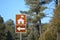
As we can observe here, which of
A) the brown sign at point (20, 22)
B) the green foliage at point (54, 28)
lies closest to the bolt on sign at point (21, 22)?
the brown sign at point (20, 22)

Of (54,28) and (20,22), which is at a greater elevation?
(20,22)

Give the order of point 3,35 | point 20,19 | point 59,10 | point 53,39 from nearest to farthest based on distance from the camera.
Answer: point 20,19 → point 59,10 → point 53,39 → point 3,35

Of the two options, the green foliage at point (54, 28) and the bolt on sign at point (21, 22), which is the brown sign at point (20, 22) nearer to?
the bolt on sign at point (21, 22)

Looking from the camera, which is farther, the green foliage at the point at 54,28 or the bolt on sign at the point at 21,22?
the green foliage at the point at 54,28

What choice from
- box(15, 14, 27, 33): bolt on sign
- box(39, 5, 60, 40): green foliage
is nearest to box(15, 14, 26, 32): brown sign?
box(15, 14, 27, 33): bolt on sign

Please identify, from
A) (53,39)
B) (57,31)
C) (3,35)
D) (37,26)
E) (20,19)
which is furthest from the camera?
(3,35)

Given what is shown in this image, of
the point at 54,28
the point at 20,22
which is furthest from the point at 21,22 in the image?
the point at 54,28

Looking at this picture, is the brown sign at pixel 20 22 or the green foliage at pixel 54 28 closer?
the brown sign at pixel 20 22

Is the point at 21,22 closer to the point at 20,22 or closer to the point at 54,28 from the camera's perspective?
the point at 20,22

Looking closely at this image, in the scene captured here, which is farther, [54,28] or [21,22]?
[54,28]

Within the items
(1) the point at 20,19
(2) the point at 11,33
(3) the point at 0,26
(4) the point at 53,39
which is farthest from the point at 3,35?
(1) the point at 20,19

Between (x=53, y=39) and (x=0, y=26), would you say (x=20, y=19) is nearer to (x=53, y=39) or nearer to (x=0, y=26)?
(x=53, y=39)

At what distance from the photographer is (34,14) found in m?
67.8

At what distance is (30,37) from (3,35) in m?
9.15
